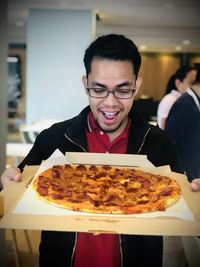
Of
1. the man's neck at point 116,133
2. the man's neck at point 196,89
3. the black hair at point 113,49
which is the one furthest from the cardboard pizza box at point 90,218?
the man's neck at point 196,89

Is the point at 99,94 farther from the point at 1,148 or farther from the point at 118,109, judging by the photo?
the point at 1,148

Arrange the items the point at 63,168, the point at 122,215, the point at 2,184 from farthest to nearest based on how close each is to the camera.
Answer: the point at 63,168 → the point at 2,184 → the point at 122,215

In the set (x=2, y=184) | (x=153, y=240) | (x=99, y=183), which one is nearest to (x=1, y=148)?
(x=2, y=184)

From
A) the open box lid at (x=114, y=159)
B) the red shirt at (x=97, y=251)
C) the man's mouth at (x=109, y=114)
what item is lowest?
the red shirt at (x=97, y=251)

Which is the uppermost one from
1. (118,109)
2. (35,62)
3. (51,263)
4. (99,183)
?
Answer: (35,62)

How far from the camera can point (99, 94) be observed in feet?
3.30

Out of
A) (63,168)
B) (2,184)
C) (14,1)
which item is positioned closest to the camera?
(2,184)

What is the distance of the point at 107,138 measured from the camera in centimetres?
109

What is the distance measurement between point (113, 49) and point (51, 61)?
348 mm

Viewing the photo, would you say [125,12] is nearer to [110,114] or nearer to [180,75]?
[180,75]

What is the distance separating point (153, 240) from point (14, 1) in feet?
2.99

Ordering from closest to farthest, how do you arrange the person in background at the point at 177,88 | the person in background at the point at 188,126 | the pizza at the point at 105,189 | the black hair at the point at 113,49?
the pizza at the point at 105,189
the black hair at the point at 113,49
the person in background at the point at 188,126
the person in background at the point at 177,88

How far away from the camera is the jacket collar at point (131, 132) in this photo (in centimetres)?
108

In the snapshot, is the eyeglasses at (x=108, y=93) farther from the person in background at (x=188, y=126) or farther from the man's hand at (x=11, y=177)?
the person in background at (x=188, y=126)
